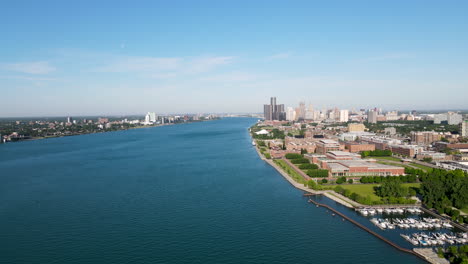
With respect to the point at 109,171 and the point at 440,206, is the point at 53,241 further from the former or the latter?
the point at 440,206

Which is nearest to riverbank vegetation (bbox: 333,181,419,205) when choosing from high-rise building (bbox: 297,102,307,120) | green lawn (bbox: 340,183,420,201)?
green lawn (bbox: 340,183,420,201)

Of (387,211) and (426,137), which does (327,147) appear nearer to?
(426,137)

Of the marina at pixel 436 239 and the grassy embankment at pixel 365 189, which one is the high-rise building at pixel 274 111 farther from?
the marina at pixel 436 239

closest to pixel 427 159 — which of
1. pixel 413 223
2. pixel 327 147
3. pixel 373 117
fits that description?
pixel 327 147

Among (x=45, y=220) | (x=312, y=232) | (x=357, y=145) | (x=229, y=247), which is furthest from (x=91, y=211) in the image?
(x=357, y=145)

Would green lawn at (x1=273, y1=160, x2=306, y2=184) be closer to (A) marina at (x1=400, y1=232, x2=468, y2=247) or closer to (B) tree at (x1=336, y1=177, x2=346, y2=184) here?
(B) tree at (x1=336, y1=177, x2=346, y2=184)
